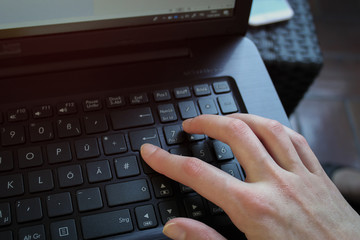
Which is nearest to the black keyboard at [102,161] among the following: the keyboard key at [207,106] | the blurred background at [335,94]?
the keyboard key at [207,106]

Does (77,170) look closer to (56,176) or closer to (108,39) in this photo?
(56,176)

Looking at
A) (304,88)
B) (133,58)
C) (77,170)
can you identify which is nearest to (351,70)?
(304,88)

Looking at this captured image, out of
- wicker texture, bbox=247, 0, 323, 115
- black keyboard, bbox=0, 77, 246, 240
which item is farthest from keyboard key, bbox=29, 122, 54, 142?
wicker texture, bbox=247, 0, 323, 115

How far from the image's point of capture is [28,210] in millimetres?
417

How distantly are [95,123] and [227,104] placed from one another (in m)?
0.18

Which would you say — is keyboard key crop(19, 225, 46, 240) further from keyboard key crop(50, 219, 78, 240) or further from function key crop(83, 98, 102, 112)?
function key crop(83, 98, 102, 112)

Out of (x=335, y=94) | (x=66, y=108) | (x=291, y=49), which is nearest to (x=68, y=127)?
(x=66, y=108)

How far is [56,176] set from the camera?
44 centimetres

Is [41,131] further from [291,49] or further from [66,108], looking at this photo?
[291,49]

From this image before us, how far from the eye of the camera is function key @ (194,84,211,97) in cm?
51

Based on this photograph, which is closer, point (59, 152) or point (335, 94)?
point (59, 152)

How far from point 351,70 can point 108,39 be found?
98 cm

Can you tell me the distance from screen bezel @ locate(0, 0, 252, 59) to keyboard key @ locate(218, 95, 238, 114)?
104 mm

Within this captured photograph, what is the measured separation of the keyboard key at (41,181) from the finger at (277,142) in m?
0.25
